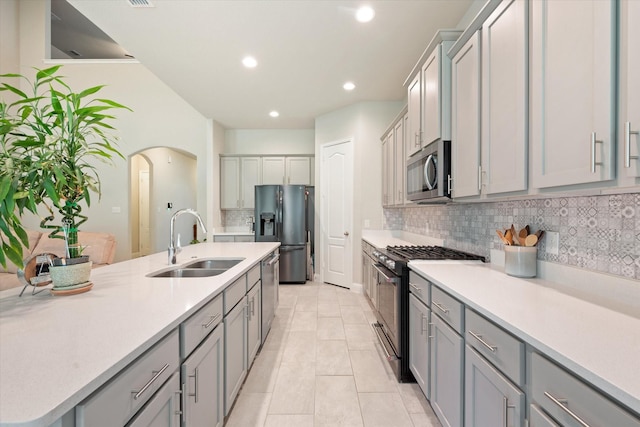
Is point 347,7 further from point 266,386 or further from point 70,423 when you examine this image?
point 266,386

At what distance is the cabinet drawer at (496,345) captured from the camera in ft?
3.04

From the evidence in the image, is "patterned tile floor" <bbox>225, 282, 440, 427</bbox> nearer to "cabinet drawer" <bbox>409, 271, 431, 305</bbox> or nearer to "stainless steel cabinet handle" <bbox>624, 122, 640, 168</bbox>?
"cabinet drawer" <bbox>409, 271, 431, 305</bbox>

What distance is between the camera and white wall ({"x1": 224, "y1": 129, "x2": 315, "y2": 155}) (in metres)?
5.85

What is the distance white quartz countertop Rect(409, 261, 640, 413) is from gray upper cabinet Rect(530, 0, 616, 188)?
0.48 m

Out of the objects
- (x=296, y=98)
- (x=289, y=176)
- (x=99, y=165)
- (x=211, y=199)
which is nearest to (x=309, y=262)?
(x=289, y=176)

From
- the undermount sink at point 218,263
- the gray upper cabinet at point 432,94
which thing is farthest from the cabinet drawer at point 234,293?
the gray upper cabinet at point 432,94

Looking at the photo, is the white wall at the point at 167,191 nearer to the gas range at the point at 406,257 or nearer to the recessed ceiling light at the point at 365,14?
the recessed ceiling light at the point at 365,14

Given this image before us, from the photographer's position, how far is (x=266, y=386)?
208 cm

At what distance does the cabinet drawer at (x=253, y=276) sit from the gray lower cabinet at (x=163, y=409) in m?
1.03

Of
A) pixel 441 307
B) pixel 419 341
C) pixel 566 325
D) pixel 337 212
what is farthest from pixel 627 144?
pixel 337 212

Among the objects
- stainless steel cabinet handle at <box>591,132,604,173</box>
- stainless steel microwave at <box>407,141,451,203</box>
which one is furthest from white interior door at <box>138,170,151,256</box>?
stainless steel cabinet handle at <box>591,132,604,173</box>

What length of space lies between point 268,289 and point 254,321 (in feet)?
1.92

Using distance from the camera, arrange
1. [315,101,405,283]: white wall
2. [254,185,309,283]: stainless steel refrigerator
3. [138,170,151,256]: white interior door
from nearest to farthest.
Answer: [315,101,405,283]: white wall → [254,185,309,283]: stainless steel refrigerator → [138,170,151,256]: white interior door

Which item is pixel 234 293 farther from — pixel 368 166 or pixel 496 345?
pixel 368 166
